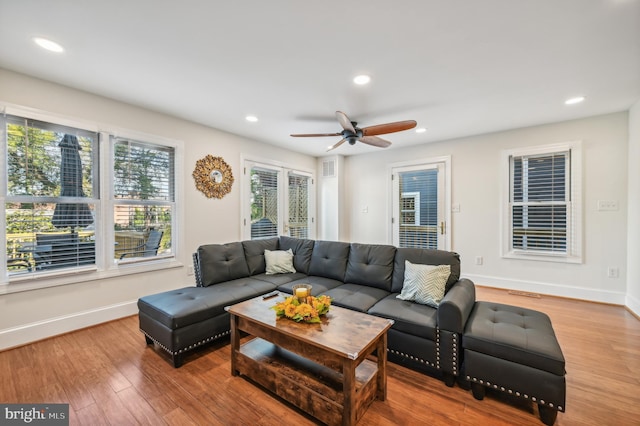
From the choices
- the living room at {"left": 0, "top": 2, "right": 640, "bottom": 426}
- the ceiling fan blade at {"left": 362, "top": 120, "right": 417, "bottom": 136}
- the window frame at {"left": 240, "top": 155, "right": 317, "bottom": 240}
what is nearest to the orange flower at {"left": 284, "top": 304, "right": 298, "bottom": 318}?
the living room at {"left": 0, "top": 2, "right": 640, "bottom": 426}

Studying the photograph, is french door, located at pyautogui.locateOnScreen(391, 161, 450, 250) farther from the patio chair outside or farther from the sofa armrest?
the patio chair outside

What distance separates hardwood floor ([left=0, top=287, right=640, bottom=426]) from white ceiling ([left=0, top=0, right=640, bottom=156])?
259 cm

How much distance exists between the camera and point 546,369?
5.10 ft

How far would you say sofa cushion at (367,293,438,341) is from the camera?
1985mm

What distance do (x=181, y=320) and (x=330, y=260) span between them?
5.71 ft

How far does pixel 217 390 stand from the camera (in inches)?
75.2

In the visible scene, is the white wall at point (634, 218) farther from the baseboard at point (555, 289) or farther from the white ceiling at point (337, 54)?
the white ceiling at point (337, 54)

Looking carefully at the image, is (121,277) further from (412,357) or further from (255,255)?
(412,357)

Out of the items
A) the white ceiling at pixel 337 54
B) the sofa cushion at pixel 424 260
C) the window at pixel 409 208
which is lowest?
the sofa cushion at pixel 424 260

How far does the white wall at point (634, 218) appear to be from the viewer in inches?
126

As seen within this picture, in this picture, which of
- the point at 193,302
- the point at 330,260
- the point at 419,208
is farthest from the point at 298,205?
the point at 193,302

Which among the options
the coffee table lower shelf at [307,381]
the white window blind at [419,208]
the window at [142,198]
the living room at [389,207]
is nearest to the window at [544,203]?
the living room at [389,207]

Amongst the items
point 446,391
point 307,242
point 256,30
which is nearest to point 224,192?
point 307,242

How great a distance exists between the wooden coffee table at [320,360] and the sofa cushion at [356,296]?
0.37m
